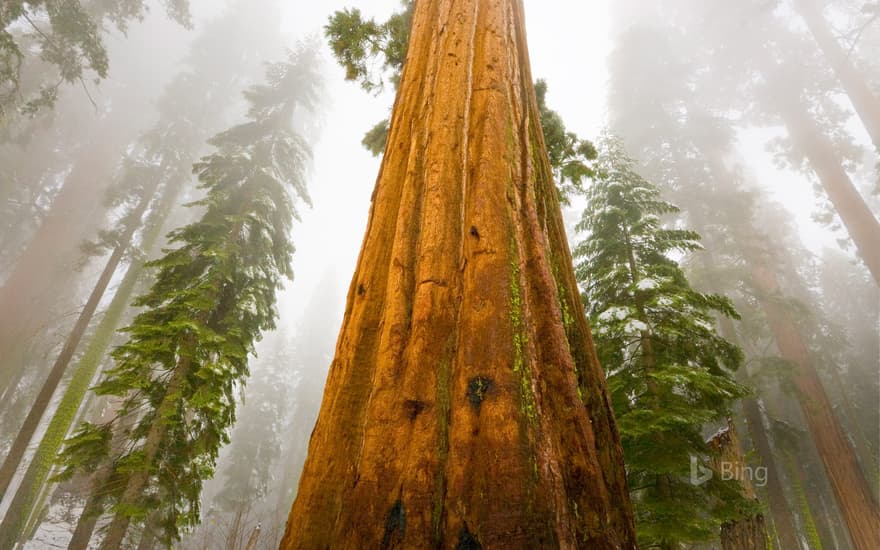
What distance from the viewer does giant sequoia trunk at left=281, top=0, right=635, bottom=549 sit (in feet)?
4.35

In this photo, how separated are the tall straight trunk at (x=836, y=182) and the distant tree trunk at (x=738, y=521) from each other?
41.1 ft

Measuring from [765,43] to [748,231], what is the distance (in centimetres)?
1394

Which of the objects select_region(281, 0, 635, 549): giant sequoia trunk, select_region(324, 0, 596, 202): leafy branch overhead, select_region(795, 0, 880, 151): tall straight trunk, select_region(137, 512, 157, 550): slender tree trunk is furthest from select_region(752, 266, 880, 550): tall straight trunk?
select_region(137, 512, 157, 550): slender tree trunk

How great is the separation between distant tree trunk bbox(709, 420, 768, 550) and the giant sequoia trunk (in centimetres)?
592

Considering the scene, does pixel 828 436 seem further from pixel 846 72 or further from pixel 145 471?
pixel 846 72

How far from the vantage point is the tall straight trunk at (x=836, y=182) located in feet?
46.5

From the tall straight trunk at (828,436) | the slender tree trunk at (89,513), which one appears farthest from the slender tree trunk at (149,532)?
the tall straight trunk at (828,436)

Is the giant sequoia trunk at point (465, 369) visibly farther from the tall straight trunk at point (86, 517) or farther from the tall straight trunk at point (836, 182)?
the tall straight trunk at point (836, 182)

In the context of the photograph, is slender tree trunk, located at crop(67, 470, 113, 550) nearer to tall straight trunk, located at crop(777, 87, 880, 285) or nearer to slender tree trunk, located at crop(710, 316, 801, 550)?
slender tree trunk, located at crop(710, 316, 801, 550)

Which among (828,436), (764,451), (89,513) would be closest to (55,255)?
(89,513)

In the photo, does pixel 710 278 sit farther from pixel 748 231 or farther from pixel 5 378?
pixel 5 378

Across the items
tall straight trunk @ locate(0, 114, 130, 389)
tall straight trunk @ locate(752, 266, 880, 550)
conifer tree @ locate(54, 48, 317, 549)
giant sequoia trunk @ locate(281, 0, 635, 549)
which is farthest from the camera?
tall straight trunk @ locate(0, 114, 130, 389)

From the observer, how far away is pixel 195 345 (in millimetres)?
7320

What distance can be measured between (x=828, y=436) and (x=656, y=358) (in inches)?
389
